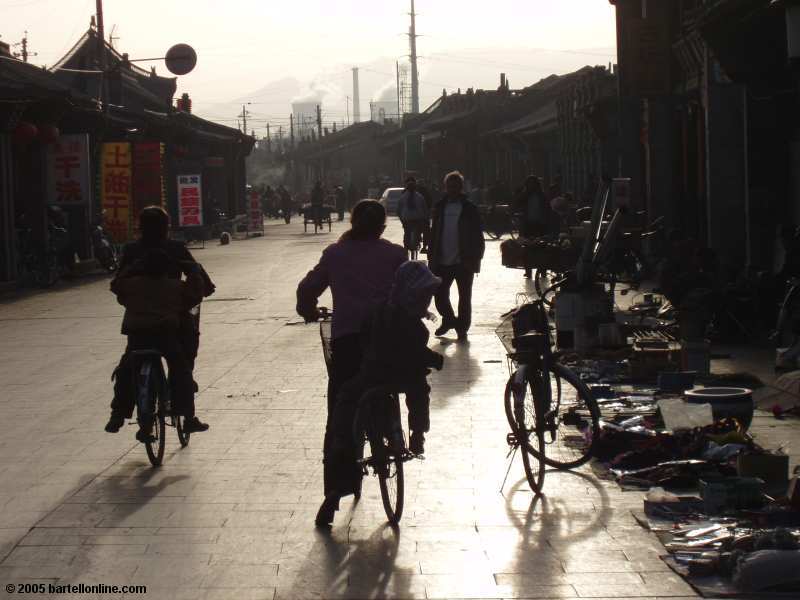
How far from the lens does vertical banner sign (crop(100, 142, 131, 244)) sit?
3275 centimetres

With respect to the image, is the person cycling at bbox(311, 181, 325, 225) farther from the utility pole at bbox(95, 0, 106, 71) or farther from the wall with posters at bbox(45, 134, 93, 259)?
the wall with posters at bbox(45, 134, 93, 259)

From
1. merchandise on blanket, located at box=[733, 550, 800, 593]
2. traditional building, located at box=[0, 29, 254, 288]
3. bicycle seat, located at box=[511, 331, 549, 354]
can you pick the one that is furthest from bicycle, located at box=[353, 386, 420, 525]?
traditional building, located at box=[0, 29, 254, 288]

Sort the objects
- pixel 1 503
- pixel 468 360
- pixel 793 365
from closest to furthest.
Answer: pixel 1 503 < pixel 793 365 < pixel 468 360

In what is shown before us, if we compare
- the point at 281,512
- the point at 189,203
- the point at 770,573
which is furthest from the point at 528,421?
the point at 189,203

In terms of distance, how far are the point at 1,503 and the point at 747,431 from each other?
15.8 ft

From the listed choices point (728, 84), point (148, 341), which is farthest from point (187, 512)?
point (728, 84)

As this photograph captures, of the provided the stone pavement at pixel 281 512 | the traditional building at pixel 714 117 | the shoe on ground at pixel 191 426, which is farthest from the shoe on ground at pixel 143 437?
the traditional building at pixel 714 117

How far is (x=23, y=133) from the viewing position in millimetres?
25766

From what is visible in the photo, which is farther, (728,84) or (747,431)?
(728,84)

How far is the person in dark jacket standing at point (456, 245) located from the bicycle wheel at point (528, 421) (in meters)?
7.34

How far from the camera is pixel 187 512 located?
7.62 meters

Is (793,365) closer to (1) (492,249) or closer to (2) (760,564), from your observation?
(2) (760,564)

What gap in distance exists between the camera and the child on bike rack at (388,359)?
23.5 ft

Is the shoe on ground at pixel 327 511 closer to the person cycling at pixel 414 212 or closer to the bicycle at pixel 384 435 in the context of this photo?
the bicycle at pixel 384 435
